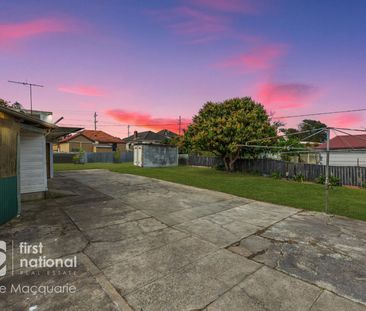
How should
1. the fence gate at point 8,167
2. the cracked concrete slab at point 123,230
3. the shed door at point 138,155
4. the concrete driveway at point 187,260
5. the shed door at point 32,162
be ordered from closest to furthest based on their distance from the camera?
the concrete driveway at point 187,260, the cracked concrete slab at point 123,230, the fence gate at point 8,167, the shed door at point 32,162, the shed door at point 138,155

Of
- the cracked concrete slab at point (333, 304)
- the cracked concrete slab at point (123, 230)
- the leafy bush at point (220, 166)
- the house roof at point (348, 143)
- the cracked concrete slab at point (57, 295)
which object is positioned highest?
the house roof at point (348, 143)

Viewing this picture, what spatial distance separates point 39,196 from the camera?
8062 mm

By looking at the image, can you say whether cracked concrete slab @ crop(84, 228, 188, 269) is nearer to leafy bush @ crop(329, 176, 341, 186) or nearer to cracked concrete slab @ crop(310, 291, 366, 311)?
cracked concrete slab @ crop(310, 291, 366, 311)

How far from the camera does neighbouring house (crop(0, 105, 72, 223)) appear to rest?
A: 512cm

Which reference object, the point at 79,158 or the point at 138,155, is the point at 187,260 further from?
the point at 79,158

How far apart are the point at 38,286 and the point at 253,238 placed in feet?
13.7

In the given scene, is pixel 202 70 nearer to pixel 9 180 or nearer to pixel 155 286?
pixel 9 180

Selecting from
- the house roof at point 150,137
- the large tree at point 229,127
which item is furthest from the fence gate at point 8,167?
the house roof at point 150,137

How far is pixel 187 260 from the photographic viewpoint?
11.8ft

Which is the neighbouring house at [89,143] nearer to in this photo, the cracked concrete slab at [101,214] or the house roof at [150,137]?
the house roof at [150,137]

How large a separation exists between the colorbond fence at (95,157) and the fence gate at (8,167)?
1049 inches

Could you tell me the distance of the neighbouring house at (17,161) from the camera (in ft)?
16.8

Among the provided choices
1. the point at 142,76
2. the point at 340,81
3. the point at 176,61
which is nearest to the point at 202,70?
the point at 176,61

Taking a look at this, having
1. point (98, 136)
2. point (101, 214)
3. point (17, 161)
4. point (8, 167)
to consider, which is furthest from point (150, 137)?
point (8, 167)
